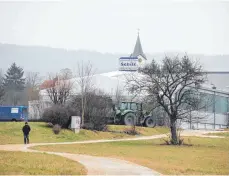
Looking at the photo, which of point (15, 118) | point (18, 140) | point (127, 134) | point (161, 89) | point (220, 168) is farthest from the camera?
point (15, 118)

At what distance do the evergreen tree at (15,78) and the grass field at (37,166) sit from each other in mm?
73291

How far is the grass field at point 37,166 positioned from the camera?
504 inches

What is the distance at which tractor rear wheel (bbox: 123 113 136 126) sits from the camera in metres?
41.7

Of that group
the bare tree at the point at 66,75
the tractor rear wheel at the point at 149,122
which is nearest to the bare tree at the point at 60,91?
the bare tree at the point at 66,75

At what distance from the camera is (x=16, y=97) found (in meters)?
79.2

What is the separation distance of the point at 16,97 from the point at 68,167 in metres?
66.9

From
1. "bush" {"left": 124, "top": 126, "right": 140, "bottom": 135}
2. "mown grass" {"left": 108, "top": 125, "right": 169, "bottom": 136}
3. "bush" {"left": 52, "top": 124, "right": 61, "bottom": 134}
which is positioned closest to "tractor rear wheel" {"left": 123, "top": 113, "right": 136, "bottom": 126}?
"mown grass" {"left": 108, "top": 125, "right": 169, "bottom": 136}

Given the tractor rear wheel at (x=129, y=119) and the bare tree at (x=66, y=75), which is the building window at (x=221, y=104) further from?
the tractor rear wheel at (x=129, y=119)

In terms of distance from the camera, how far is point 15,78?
89.8 m

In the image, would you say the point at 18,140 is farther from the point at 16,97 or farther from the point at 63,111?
the point at 16,97

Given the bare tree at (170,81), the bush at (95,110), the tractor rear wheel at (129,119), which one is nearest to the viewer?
the bare tree at (170,81)

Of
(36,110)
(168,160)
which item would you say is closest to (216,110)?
(36,110)

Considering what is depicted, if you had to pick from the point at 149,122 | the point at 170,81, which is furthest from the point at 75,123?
the point at 149,122

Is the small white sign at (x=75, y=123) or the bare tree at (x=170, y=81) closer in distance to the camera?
the bare tree at (x=170, y=81)
